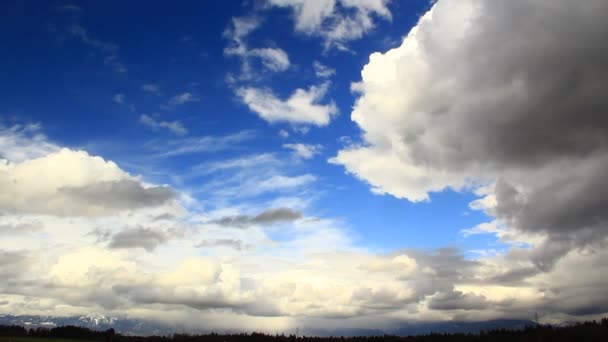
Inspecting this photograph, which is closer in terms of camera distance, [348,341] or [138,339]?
[138,339]

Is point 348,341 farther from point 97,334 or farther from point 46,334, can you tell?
point 46,334

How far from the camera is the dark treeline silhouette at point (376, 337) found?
150ft

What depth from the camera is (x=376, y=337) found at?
74.0 m

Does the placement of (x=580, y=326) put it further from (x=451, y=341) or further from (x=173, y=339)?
(x=173, y=339)

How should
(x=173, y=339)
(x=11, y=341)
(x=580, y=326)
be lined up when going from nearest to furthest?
1. (x=11, y=341)
2. (x=580, y=326)
3. (x=173, y=339)

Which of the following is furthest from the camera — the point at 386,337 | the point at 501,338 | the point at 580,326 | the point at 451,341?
the point at 386,337

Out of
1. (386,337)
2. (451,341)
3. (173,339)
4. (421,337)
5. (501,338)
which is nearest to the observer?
(501,338)

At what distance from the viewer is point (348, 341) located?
78438 millimetres

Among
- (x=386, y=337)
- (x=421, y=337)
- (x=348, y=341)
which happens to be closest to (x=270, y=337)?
(x=348, y=341)

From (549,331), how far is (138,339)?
5539cm

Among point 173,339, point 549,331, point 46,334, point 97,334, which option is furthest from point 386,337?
point 46,334

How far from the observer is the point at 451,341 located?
6266cm

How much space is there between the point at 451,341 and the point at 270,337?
117 feet

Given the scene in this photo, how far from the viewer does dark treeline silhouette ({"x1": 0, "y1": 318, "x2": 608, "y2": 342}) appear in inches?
1795
